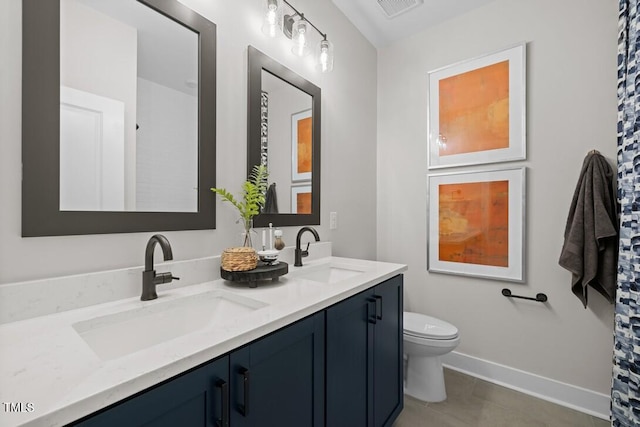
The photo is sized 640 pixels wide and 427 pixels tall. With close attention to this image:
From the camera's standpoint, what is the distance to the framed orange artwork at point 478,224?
1.97 m

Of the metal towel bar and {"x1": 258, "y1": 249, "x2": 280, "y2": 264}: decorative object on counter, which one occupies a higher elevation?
{"x1": 258, "y1": 249, "x2": 280, "y2": 264}: decorative object on counter

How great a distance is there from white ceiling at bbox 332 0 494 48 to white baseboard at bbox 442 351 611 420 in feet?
8.62

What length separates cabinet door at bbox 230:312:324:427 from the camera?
0.73 m

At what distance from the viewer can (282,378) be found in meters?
0.86

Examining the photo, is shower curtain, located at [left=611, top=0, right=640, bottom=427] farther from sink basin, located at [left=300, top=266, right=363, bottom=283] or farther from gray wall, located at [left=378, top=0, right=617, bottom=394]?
sink basin, located at [left=300, top=266, right=363, bottom=283]

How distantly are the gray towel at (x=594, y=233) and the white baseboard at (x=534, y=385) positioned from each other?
581 millimetres

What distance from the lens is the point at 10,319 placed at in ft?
2.53

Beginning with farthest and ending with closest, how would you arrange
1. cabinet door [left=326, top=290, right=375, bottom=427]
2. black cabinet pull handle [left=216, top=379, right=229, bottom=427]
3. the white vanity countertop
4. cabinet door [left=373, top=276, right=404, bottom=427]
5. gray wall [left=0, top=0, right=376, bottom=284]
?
cabinet door [left=373, top=276, right=404, bottom=427]
cabinet door [left=326, top=290, right=375, bottom=427]
gray wall [left=0, top=0, right=376, bottom=284]
black cabinet pull handle [left=216, top=379, right=229, bottom=427]
the white vanity countertop

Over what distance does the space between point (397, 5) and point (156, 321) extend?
→ 2.49 metres

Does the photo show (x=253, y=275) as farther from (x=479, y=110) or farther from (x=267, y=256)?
(x=479, y=110)

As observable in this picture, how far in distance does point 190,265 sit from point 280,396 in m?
0.62

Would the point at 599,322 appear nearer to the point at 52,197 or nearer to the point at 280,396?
the point at 280,396

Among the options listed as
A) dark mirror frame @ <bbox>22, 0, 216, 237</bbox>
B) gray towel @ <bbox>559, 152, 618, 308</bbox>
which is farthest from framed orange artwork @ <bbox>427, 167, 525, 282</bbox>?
dark mirror frame @ <bbox>22, 0, 216, 237</bbox>

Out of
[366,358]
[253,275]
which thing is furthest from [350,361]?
[253,275]
